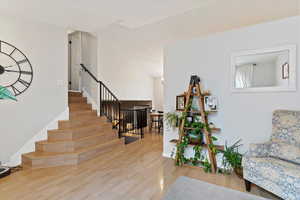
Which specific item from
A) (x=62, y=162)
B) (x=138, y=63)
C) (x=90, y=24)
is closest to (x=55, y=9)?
(x=90, y=24)

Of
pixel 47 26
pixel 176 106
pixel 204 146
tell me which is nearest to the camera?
pixel 204 146

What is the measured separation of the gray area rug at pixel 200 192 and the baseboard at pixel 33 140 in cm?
274

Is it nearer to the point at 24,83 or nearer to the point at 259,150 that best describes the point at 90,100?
the point at 24,83

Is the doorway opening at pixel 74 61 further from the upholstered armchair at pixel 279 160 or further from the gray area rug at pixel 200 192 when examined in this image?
the upholstered armchair at pixel 279 160

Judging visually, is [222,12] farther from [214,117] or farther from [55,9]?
[55,9]

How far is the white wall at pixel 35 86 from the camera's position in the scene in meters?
2.78

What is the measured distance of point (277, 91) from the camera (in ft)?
7.64

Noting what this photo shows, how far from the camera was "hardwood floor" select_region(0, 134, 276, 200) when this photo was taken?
1.99 m

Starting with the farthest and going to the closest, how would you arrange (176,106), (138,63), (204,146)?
1. (138,63)
2. (176,106)
3. (204,146)

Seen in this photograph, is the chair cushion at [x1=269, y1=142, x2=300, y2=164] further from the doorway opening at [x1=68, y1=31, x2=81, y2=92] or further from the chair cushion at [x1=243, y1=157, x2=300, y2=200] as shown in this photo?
the doorway opening at [x1=68, y1=31, x2=81, y2=92]

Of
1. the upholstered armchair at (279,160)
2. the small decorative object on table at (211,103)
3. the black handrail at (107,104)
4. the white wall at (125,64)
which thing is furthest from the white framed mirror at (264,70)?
the black handrail at (107,104)

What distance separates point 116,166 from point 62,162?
0.99 meters

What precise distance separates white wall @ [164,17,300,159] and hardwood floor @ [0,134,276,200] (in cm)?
68

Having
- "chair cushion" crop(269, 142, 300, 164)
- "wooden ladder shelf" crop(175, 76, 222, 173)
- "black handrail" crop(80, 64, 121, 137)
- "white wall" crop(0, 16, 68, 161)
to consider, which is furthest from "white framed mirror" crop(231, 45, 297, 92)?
"white wall" crop(0, 16, 68, 161)
